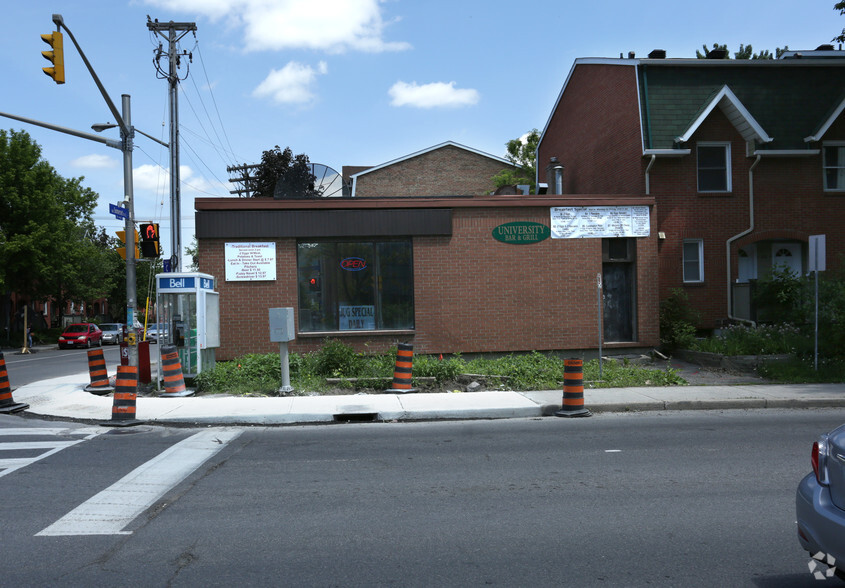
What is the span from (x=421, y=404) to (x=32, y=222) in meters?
35.3

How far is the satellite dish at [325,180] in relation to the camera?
18.9 metres

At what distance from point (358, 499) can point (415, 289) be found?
1081 centimetres

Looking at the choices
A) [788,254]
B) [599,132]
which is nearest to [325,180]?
[599,132]

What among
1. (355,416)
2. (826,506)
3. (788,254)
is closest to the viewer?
(826,506)

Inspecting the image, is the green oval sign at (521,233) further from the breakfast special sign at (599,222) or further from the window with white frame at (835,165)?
the window with white frame at (835,165)

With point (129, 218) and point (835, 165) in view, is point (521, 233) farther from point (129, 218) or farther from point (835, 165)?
point (835, 165)

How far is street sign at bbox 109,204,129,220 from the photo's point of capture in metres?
14.8

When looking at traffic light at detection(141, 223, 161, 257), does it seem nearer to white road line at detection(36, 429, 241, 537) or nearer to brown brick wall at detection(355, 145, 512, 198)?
white road line at detection(36, 429, 241, 537)

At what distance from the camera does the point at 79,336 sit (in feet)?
129

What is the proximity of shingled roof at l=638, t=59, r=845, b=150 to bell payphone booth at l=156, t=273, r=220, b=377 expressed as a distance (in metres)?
12.8

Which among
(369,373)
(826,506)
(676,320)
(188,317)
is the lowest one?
(369,373)

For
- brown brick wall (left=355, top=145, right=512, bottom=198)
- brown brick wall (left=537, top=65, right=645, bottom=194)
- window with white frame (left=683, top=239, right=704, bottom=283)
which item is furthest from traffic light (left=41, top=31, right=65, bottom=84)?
brown brick wall (left=355, top=145, right=512, bottom=198)

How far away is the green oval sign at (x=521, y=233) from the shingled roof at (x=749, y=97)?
4.72 metres

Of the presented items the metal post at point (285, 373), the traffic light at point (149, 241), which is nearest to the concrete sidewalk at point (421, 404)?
the metal post at point (285, 373)
